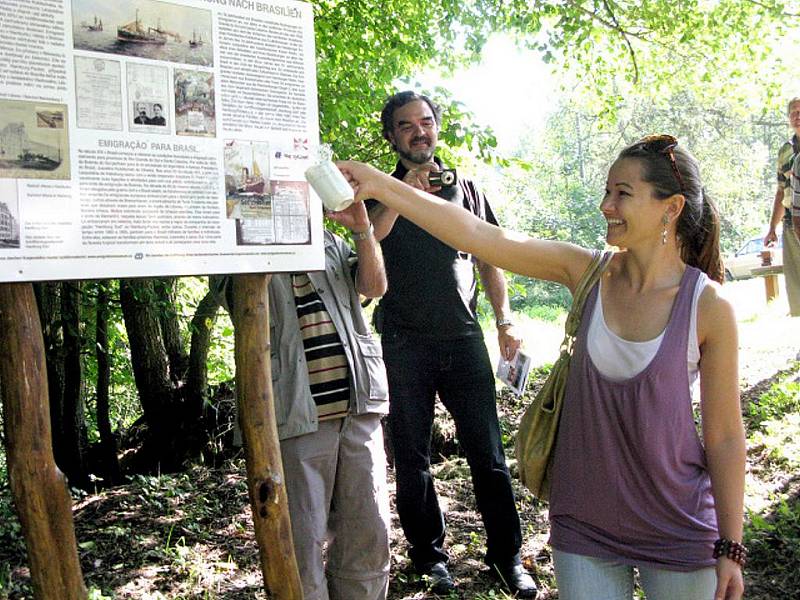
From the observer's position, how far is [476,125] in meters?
6.18

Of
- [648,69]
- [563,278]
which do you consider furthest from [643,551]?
[648,69]

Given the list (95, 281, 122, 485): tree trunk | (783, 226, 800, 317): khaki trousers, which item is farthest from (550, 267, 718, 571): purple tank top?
(783, 226, 800, 317): khaki trousers

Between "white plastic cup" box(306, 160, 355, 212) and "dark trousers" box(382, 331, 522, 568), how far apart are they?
180 cm

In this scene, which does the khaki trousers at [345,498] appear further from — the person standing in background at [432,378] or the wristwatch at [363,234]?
the person standing in background at [432,378]

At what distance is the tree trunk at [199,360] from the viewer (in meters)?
6.13

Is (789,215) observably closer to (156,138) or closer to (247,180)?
(247,180)

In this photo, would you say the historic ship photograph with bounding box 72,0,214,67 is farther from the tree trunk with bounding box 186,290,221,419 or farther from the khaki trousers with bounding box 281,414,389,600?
the tree trunk with bounding box 186,290,221,419

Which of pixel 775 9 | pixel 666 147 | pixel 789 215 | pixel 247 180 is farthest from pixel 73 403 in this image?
pixel 775 9

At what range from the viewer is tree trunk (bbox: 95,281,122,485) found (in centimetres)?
586

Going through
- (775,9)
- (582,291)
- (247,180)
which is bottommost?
(582,291)

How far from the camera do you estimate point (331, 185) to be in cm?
231

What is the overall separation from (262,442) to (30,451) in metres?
0.68

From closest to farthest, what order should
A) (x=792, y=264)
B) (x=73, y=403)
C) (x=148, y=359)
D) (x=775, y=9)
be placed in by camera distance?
(x=73, y=403)
(x=148, y=359)
(x=792, y=264)
(x=775, y=9)

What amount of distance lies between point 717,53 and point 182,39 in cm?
840
